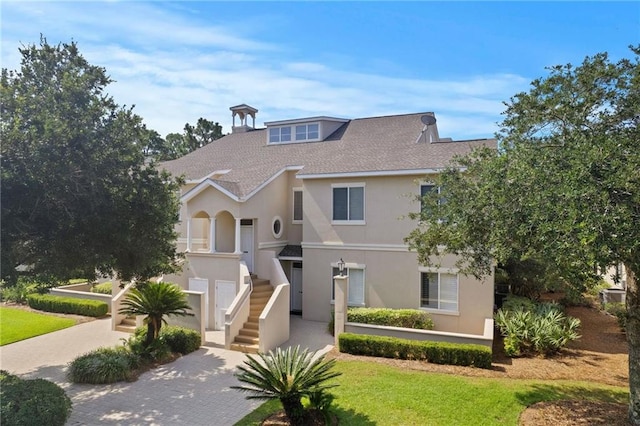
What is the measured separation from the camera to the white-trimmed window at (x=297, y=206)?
2217 cm

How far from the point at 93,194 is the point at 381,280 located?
12.4 m

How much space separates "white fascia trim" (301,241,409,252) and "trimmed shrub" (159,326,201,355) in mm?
6745

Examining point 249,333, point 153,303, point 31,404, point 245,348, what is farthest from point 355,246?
point 31,404

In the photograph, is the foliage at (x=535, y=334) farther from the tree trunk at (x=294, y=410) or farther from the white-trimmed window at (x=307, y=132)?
the white-trimmed window at (x=307, y=132)

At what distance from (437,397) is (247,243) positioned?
43.3 feet

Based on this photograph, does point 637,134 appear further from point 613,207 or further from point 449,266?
point 449,266

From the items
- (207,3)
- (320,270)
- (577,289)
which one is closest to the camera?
(577,289)

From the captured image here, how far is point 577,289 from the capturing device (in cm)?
815

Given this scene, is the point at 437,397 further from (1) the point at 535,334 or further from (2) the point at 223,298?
(2) the point at 223,298

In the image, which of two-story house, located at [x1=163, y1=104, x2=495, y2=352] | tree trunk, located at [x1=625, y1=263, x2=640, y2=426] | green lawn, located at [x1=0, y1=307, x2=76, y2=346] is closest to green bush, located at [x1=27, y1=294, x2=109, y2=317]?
green lawn, located at [x1=0, y1=307, x2=76, y2=346]

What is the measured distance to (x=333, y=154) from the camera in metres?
21.9

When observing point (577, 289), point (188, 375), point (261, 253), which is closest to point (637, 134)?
point (577, 289)

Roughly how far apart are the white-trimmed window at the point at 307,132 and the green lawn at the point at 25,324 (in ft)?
54.9

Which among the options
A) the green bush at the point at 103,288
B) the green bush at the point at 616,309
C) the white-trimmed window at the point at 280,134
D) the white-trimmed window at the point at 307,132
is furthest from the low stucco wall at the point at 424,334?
the green bush at the point at 103,288
